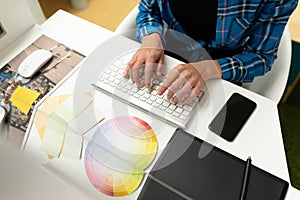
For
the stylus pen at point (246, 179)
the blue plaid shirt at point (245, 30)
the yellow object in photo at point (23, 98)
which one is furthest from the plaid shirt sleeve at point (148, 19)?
the stylus pen at point (246, 179)

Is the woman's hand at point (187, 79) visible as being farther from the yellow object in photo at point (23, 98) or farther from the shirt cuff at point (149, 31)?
the yellow object in photo at point (23, 98)

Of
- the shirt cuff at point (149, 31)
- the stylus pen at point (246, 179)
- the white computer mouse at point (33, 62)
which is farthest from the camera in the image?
the shirt cuff at point (149, 31)

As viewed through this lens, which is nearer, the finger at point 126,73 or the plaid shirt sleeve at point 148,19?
the finger at point 126,73

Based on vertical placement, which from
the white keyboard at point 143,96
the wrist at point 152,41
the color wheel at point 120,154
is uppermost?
the wrist at point 152,41

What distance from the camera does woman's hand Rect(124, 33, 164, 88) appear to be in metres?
0.72

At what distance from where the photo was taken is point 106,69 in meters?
0.76

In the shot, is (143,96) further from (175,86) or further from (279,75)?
(279,75)

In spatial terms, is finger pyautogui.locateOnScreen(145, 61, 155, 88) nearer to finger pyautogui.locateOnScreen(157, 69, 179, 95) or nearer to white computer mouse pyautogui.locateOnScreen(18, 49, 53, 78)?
finger pyautogui.locateOnScreen(157, 69, 179, 95)

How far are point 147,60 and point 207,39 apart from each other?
253mm

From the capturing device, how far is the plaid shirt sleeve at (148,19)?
890mm

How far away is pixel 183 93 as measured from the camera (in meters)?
0.69

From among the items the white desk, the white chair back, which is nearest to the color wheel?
the white desk

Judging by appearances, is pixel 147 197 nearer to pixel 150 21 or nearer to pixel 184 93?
pixel 184 93

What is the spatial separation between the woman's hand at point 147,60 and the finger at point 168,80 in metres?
0.03
